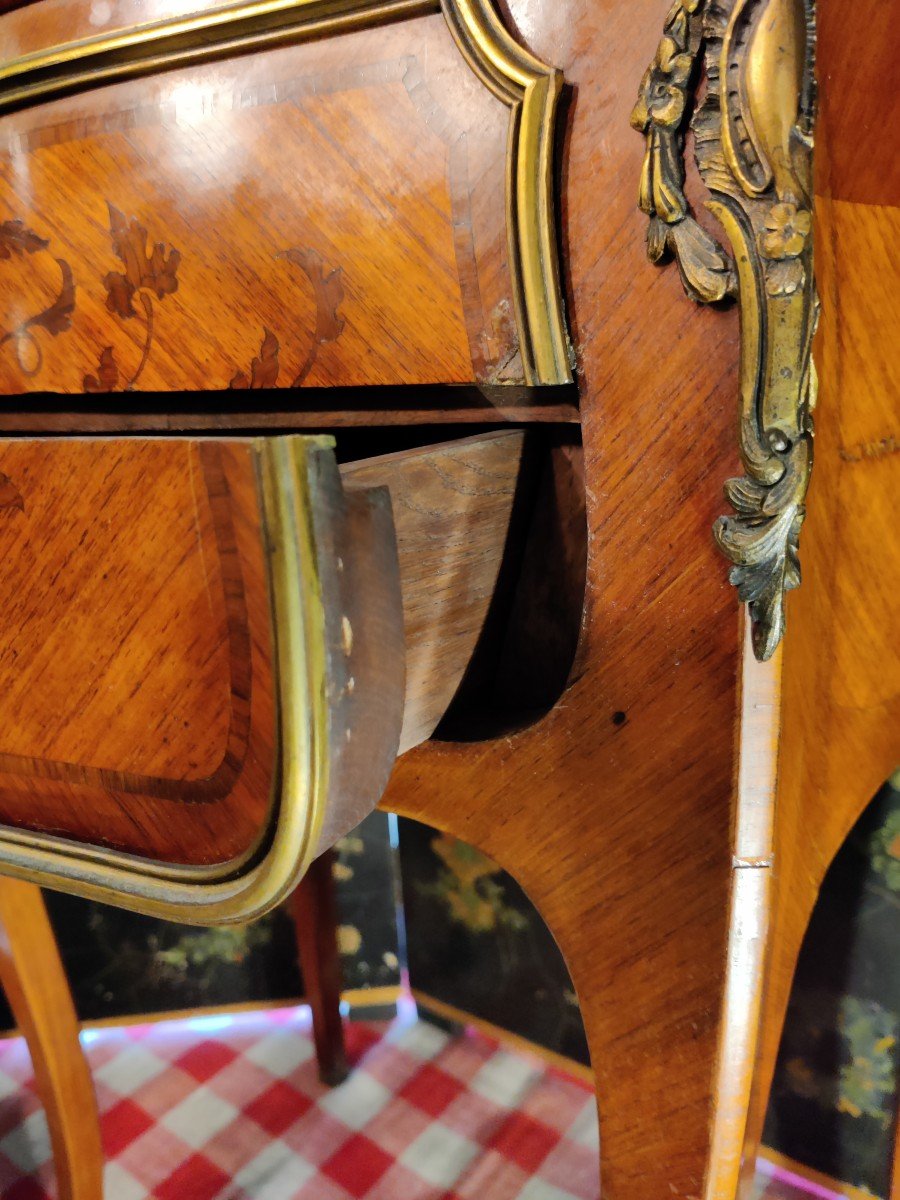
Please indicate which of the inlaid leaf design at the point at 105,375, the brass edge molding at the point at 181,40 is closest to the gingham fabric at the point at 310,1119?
the inlaid leaf design at the point at 105,375

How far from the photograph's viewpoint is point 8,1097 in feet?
3.34

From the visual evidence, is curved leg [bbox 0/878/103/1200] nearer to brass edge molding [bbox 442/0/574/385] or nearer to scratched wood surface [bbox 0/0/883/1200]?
scratched wood surface [bbox 0/0/883/1200]

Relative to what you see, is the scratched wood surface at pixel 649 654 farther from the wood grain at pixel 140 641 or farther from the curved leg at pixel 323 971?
the curved leg at pixel 323 971

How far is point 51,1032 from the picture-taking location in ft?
2.24

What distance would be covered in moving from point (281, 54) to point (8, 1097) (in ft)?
3.41

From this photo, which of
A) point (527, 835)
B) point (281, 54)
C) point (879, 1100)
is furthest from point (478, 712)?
point (879, 1100)

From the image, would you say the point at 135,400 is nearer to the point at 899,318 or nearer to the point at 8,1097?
the point at 899,318

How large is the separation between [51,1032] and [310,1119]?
38cm

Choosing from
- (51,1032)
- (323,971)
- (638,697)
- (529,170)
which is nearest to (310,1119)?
(323,971)

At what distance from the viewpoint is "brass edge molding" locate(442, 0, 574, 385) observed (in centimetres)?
39

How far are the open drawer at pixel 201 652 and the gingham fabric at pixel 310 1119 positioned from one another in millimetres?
660

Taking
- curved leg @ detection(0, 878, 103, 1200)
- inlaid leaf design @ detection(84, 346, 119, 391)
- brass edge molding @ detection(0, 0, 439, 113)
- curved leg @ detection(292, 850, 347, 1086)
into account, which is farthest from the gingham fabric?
brass edge molding @ detection(0, 0, 439, 113)

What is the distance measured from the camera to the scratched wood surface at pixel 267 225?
414mm

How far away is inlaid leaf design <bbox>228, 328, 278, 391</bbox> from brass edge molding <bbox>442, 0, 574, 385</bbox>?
0.13m
